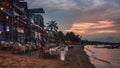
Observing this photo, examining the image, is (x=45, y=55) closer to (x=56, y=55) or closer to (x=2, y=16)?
(x=56, y=55)

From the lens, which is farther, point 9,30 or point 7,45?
point 9,30

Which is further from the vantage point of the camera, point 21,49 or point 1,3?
point 1,3

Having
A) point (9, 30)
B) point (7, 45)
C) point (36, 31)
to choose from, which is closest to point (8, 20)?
point (9, 30)

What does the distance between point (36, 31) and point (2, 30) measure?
65782mm

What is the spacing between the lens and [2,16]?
75625 mm

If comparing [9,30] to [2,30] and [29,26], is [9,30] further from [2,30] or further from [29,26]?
[29,26]

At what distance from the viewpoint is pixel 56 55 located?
3878 centimetres

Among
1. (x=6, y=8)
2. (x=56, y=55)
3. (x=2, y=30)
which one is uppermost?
(x=6, y=8)

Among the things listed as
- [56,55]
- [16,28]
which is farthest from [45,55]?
[16,28]

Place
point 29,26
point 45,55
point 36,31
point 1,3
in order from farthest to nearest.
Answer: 1. point 36,31
2. point 29,26
3. point 1,3
4. point 45,55

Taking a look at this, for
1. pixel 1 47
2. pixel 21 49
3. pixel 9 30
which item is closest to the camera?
pixel 21 49

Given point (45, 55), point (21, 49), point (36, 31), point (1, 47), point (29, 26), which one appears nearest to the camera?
point (45, 55)

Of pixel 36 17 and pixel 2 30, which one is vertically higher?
pixel 36 17

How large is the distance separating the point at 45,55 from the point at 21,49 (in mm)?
8580
